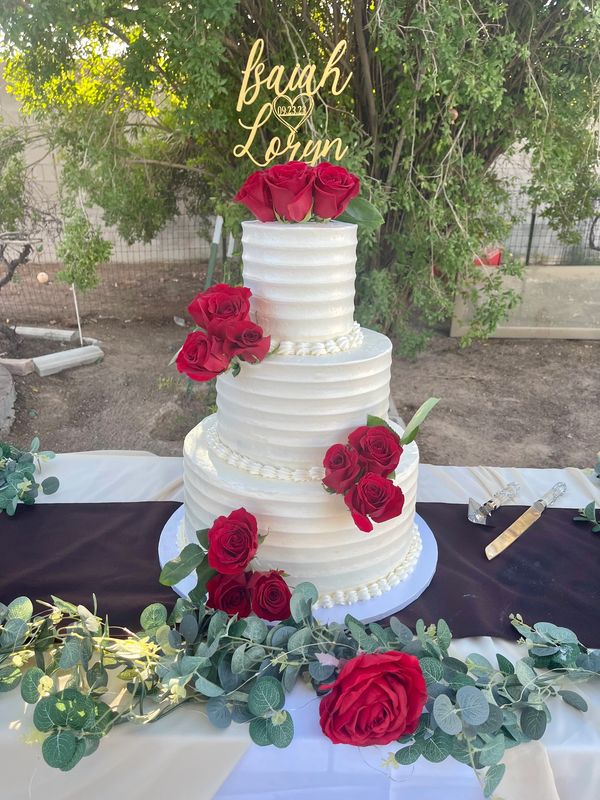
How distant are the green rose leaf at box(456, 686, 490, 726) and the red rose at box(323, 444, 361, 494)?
1.58ft

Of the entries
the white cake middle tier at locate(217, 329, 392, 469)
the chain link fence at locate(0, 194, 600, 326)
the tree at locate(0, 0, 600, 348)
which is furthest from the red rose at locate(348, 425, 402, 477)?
the chain link fence at locate(0, 194, 600, 326)

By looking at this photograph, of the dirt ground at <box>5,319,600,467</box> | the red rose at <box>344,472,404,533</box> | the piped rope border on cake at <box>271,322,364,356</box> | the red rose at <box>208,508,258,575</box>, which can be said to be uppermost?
the piped rope border on cake at <box>271,322,364,356</box>

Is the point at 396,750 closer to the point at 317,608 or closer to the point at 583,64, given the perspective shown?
the point at 317,608

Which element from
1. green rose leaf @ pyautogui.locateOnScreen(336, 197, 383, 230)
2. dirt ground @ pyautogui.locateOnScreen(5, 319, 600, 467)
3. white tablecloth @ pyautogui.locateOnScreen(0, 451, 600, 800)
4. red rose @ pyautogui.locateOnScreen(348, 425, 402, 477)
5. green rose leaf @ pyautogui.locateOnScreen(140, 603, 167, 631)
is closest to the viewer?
white tablecloth @ pyautogui.locateOnScreen(0, 451, 600, 800)

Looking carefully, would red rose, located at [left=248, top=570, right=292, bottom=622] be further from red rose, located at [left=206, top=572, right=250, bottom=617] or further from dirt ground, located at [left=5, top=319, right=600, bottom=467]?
dirt ground, located at [left=5, top=319, right=600, bottom=467]

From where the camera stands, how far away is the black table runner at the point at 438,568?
1540mm

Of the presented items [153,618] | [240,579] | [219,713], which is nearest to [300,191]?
[240,579]

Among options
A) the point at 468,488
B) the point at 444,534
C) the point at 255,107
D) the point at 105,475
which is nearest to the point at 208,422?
the point at 105,475

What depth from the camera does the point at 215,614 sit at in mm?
1282

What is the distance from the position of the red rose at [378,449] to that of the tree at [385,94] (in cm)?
251

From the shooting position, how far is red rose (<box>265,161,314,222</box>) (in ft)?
4.77

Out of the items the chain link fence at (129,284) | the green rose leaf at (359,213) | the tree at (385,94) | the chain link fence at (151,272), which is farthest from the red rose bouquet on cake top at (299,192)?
the chain link fence at (129,284)

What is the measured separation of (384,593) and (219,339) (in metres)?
0.82

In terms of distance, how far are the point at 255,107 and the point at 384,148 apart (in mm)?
1012
